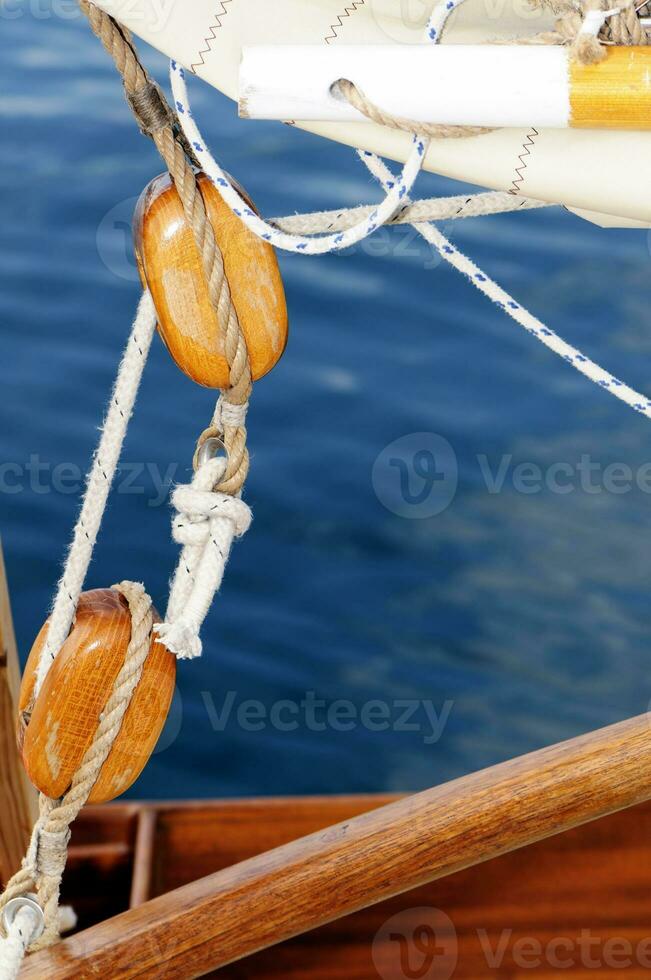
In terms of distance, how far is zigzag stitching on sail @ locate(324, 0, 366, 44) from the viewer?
3.18ft

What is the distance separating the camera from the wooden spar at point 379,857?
4.03 ft

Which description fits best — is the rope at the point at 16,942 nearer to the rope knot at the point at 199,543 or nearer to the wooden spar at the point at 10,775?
the rope knot at the point at 199,543

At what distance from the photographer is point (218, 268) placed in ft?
3.61

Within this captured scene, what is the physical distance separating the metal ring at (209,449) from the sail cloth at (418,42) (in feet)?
1.09

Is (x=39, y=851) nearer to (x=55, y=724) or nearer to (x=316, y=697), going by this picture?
(x=55, y=724)

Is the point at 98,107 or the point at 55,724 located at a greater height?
the point at 98,107

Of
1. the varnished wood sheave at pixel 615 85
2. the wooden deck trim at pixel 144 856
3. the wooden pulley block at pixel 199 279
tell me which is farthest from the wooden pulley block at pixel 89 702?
the wooden deck trim at pixel 144 856

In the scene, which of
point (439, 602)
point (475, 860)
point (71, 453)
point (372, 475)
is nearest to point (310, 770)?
point (439, 602)

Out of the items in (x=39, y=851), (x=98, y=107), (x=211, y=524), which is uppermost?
(x=98, y=107)

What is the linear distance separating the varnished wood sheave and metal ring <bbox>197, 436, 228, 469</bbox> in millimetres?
466

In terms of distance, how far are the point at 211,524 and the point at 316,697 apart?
1.94 metres

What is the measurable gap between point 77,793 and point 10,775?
61cm

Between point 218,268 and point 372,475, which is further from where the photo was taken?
point 372,475

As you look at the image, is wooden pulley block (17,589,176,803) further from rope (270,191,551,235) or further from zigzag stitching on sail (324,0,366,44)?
zigzag stitching on sail (324,0,366,44)
